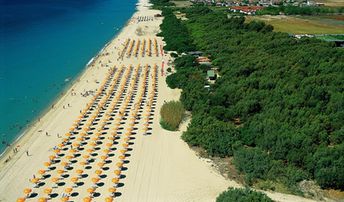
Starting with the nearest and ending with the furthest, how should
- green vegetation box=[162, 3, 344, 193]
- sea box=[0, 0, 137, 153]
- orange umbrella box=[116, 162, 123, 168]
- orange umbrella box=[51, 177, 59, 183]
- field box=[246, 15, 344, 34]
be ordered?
1. green vegetation box=[162, 3, 344, 193]
2. orange umbrella box=[51, 177, 59, 183]
3. orange umbrella box=[116, 162, 123, 168]
4. sea box=[0, 0, 137, 153]
5. field box=[246, 15, 344, 34]

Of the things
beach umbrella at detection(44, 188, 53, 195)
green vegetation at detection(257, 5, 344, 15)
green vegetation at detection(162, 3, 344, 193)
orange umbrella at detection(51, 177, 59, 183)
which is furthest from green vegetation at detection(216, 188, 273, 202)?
green vegetation at detection(257, 5, 344, 15)

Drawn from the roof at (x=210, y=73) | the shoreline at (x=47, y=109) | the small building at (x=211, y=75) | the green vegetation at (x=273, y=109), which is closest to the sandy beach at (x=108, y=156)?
the shoreline at (x=47, y=109)

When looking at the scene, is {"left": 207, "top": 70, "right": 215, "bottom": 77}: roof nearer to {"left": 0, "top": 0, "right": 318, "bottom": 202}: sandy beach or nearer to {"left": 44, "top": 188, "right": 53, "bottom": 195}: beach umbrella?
{"left": 0, "top": 0, "right": 318, "bottom": 202}: sandy beach

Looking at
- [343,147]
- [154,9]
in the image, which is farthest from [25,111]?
[154,9]

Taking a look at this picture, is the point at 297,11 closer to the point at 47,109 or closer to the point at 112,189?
the point at 47,109

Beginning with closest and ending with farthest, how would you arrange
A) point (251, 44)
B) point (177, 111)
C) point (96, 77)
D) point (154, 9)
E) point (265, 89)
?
point (177, 111), point (265, 89), point (96, 77), point (251, 44), point (154, 9)

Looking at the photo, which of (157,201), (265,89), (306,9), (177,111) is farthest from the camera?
(306,9)

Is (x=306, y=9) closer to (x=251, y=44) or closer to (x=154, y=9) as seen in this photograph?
(x=154, y=9)
